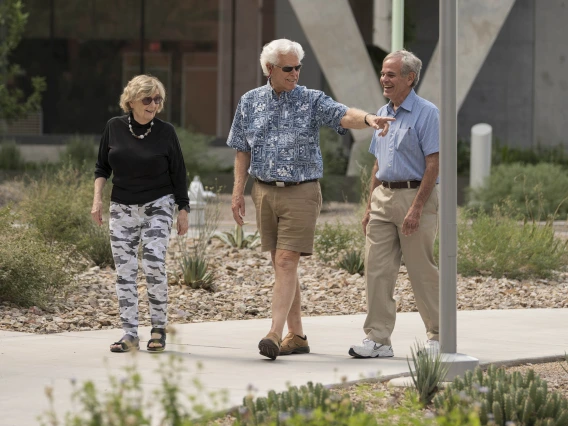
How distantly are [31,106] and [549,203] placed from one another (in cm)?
1081

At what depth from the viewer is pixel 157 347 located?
24.1 ft

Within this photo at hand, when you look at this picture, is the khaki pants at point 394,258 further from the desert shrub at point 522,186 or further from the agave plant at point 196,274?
the desert shrub at point 522,186

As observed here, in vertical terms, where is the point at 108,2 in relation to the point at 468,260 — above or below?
above

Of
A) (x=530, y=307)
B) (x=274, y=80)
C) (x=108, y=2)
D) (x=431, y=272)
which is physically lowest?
(x=530, y=307)

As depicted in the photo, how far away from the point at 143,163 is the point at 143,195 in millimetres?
203

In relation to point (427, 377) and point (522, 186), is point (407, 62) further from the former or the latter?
point (522, 186)

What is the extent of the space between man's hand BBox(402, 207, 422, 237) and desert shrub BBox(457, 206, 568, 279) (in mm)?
4903

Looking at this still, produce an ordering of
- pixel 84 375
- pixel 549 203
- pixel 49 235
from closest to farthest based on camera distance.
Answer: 1. pixel 84 375
2. pixel 49 235
3. pixel 549 203

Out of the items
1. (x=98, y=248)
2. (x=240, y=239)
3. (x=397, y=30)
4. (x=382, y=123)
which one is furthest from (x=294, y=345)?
(x=397, y=30)

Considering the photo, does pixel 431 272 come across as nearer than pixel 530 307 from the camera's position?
Yes

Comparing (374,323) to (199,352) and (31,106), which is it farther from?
(31,106)

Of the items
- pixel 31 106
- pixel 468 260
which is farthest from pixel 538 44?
pixel 468 260

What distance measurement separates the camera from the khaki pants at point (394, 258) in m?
7.14

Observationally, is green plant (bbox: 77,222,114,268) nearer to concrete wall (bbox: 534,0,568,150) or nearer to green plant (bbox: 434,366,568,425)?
green plant (bbox: 434,366,568,425)
